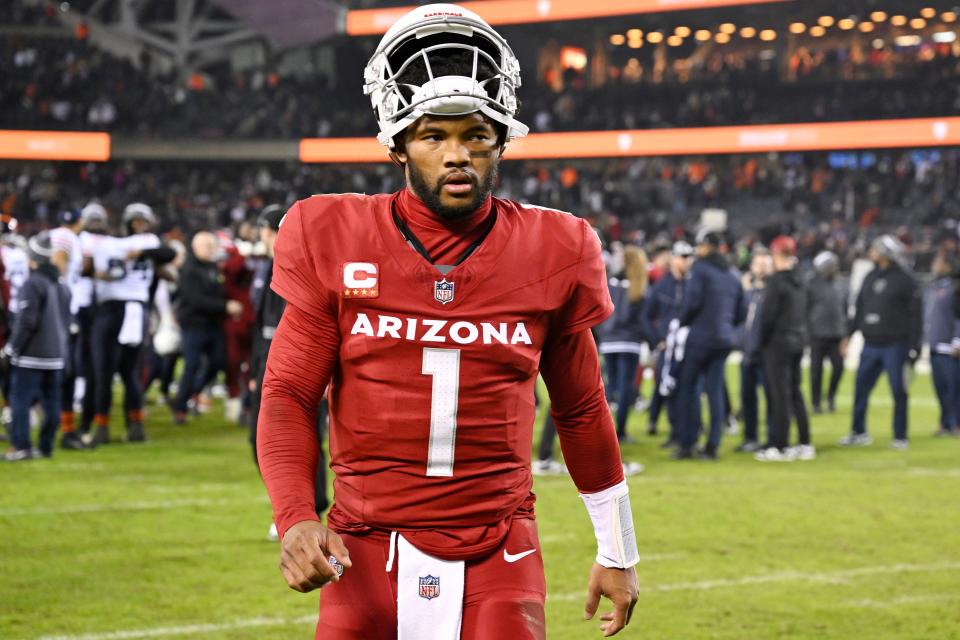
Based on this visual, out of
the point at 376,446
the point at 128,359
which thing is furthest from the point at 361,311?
the point at 128,359

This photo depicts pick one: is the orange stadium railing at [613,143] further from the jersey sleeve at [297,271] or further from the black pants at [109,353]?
the jersey sleeve at [297,271]

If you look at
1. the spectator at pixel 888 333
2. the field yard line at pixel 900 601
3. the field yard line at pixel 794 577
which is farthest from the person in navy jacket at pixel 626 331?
the field yard line at pixel 900 601

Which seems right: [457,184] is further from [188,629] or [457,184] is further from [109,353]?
[109,353]

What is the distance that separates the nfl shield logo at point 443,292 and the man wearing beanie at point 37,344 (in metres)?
8.67

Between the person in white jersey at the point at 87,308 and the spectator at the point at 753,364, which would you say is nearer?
the person in white jersey at the point at 87,308

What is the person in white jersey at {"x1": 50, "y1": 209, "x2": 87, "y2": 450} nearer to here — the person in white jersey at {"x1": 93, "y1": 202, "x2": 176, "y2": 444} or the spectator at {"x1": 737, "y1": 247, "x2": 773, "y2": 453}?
the person in white jersey at {"x1": 93, "y1": 202, "x2": 176, "y2": 444}

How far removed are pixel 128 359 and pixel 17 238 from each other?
3451 millimetres

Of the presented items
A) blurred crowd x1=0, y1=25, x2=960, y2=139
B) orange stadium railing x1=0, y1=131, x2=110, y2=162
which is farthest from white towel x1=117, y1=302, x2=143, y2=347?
orange stadium railing x1=0, y1=131, x2=110, y2=162

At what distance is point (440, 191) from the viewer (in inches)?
112

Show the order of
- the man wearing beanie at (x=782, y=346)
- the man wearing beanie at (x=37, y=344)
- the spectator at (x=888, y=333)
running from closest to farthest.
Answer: the man wearing beanie at (x=37, y=344) < the man wearing beanie at (x=782, y=346) < the spectator at (x=888, y=333)

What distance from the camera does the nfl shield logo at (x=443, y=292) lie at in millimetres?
2820

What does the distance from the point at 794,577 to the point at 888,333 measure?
665 cm

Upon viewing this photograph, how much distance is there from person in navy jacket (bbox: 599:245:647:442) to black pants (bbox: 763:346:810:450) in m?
1.24

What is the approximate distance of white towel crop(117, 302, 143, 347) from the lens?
1191cm
